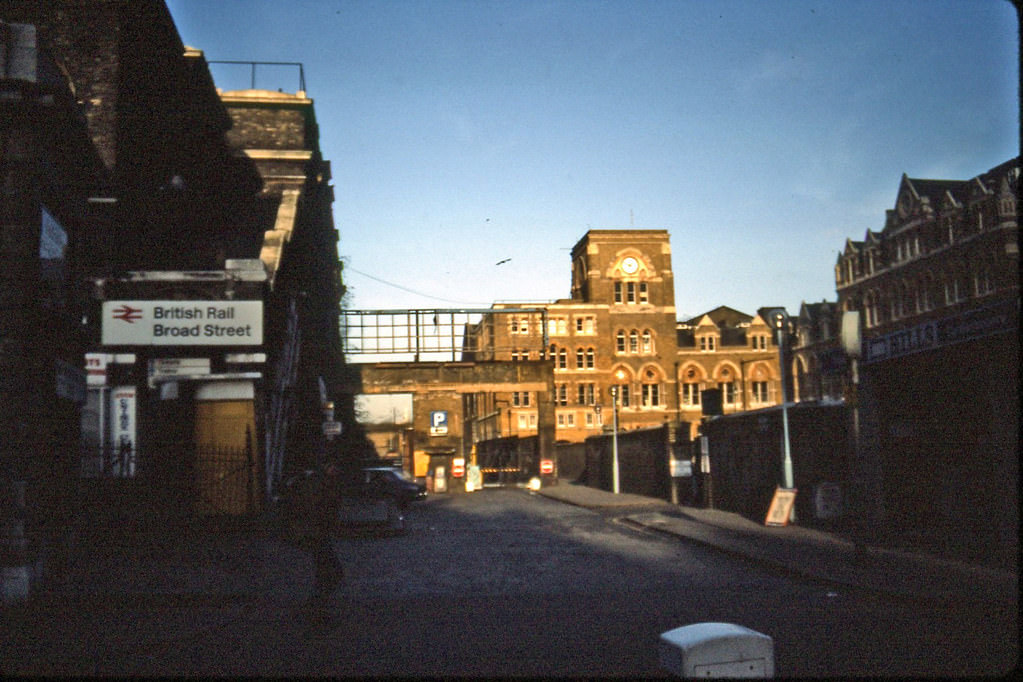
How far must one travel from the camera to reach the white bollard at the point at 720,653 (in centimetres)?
579

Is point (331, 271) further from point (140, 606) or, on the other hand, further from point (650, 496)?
point (140, 606)

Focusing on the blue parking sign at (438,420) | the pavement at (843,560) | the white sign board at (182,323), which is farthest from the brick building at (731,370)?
the white sign board at (182,323)

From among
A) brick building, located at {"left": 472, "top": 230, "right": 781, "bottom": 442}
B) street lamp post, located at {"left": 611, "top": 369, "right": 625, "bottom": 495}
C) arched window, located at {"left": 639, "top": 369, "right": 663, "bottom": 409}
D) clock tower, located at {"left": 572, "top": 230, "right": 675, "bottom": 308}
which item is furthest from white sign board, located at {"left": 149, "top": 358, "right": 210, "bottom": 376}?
arched window, located at {"left": 639, "top": 369, "right": 663, "bottom": 409}

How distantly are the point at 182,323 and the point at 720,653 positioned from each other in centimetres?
1472

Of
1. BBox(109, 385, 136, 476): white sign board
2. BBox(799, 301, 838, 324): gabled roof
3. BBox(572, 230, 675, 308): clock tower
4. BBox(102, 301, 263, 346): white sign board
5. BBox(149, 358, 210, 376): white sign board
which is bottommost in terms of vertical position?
BBox(109, 385, 136, 476): white sign board

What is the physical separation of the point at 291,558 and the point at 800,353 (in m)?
69.5

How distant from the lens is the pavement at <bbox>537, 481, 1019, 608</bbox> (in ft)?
34.6

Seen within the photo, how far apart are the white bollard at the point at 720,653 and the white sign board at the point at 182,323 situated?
14156 mm

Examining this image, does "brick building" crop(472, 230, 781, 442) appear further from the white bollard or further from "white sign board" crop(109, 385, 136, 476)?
the white bollard

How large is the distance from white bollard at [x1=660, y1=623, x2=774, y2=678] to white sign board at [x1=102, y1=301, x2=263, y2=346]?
14156 millimetres

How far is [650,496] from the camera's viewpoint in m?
32.1

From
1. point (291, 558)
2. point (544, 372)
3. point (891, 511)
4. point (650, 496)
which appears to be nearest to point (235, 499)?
point (291, 558)

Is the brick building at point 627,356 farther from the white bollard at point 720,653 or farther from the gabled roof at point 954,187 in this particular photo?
the white bollard at point 720,653

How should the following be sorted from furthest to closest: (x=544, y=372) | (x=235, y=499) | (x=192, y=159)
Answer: (x=544, y=372), (x=192, y=159), (x=235, y=499)
